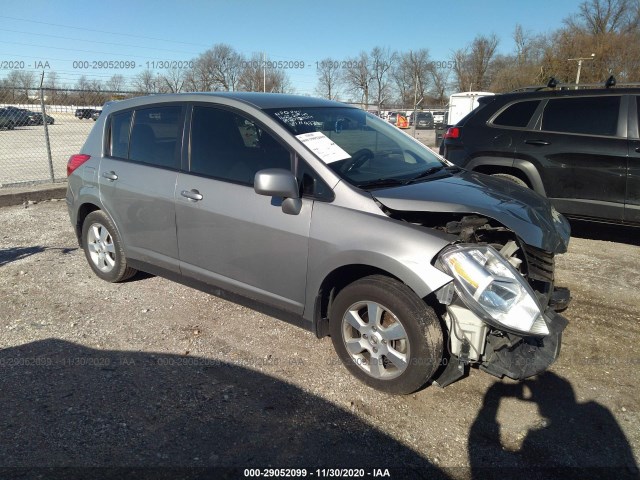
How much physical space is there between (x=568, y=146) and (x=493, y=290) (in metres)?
4.02

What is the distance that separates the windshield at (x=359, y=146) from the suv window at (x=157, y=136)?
0.95 metres

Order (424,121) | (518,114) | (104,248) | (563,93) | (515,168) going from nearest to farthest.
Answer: (104,248), (563,93), (515,168), (518,114), (424,121)

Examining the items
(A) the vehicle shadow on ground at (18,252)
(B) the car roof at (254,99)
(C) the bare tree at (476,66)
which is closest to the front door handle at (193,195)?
(B) the car roof at (254,99)

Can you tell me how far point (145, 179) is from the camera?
4.10 m

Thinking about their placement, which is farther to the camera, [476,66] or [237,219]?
[476,66]

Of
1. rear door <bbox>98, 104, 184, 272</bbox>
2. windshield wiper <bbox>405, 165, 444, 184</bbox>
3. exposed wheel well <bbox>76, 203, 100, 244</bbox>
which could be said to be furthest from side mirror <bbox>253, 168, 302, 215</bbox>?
exposed wheel well <bbox>76, 203, 100, 244</bbox>

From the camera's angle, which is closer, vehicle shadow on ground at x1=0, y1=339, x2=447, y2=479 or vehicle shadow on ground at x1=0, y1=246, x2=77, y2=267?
vehicle shadow on ground at x1=0, y1=339, x2=447, y2=479

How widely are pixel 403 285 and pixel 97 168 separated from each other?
10.5 feet

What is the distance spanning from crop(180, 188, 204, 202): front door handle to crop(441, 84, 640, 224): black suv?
409 cm

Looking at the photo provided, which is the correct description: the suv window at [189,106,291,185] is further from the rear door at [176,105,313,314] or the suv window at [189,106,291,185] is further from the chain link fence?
the chain link fence

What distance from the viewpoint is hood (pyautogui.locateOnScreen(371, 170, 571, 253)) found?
2.94m

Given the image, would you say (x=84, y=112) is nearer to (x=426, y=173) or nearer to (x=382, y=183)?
(x=426, y=173)

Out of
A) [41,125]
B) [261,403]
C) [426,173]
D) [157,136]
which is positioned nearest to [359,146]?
[426,173]

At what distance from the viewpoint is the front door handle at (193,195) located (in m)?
3.69
